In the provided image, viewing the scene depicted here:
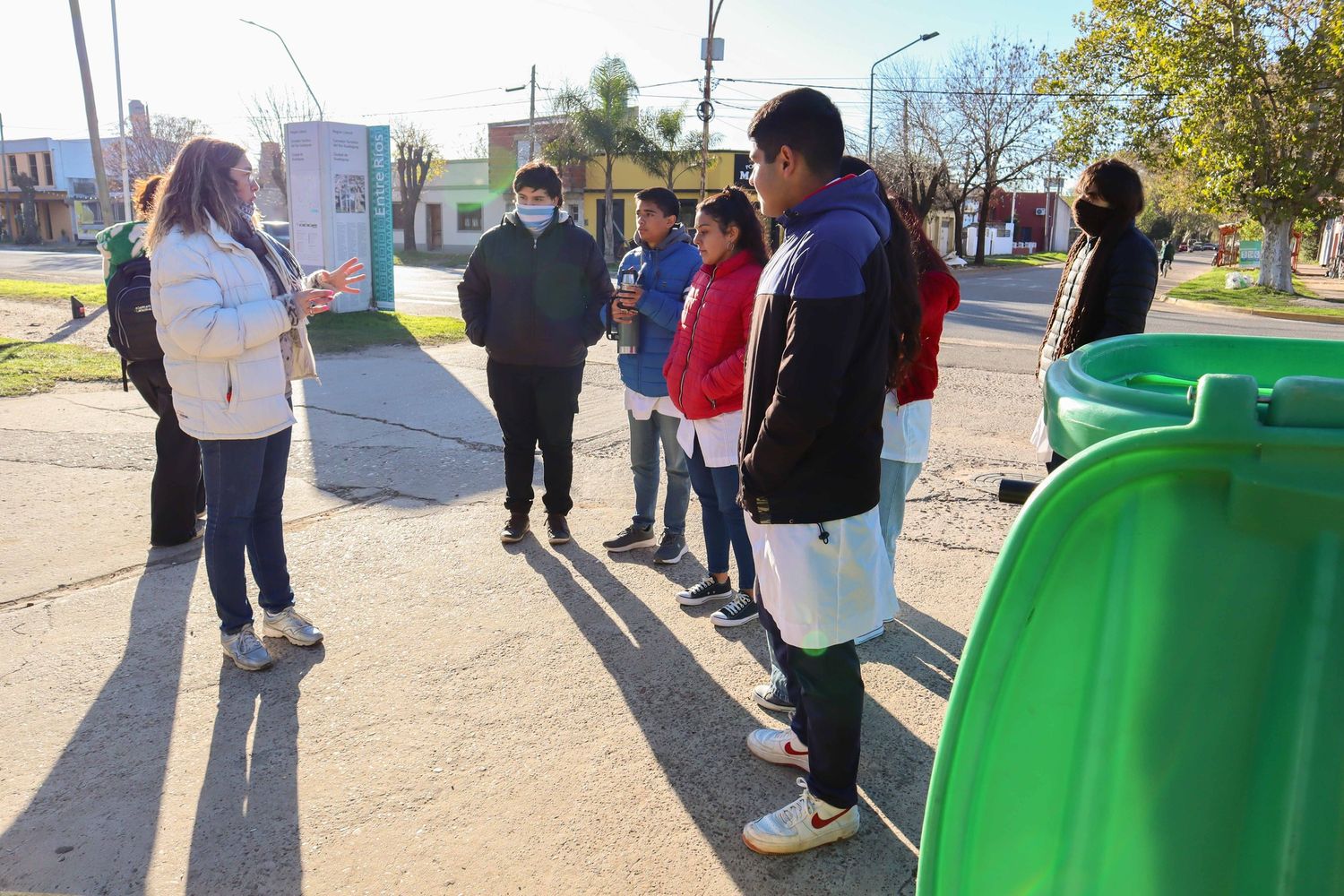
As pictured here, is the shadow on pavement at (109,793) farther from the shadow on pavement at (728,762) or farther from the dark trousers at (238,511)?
the shadow on pavement at (728,762)

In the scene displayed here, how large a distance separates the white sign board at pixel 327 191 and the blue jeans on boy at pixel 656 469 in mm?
10787

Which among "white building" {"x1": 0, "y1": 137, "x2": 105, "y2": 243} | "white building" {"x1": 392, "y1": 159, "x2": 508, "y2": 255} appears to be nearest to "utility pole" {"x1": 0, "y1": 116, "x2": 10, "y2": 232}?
"white building" {"x1": 0, "y1": 137, "x2": 105, "y2": 243}

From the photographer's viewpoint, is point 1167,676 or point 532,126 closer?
point 1167,676

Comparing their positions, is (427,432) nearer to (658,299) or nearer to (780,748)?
(658,299)

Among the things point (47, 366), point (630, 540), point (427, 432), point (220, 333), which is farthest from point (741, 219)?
point (47, 366)

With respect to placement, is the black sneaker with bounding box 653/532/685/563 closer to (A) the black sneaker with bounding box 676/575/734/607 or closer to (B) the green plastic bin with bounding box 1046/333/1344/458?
(A) the black sneaker with bounding box 676/575/734/607

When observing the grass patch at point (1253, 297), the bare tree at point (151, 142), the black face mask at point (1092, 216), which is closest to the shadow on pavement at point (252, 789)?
the black face mask at point (1092, 216)

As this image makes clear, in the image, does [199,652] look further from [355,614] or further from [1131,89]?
[1131,89]

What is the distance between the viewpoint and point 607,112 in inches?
1382

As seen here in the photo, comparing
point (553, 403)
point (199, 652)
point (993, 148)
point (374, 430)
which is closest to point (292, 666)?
point (199, 652)

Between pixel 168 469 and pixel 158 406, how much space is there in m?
0.33

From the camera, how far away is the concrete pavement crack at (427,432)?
6891 millimetres

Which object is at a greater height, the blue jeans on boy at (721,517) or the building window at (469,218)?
the building window at (469,218)

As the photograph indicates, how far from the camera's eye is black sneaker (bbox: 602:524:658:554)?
4.90 metres
